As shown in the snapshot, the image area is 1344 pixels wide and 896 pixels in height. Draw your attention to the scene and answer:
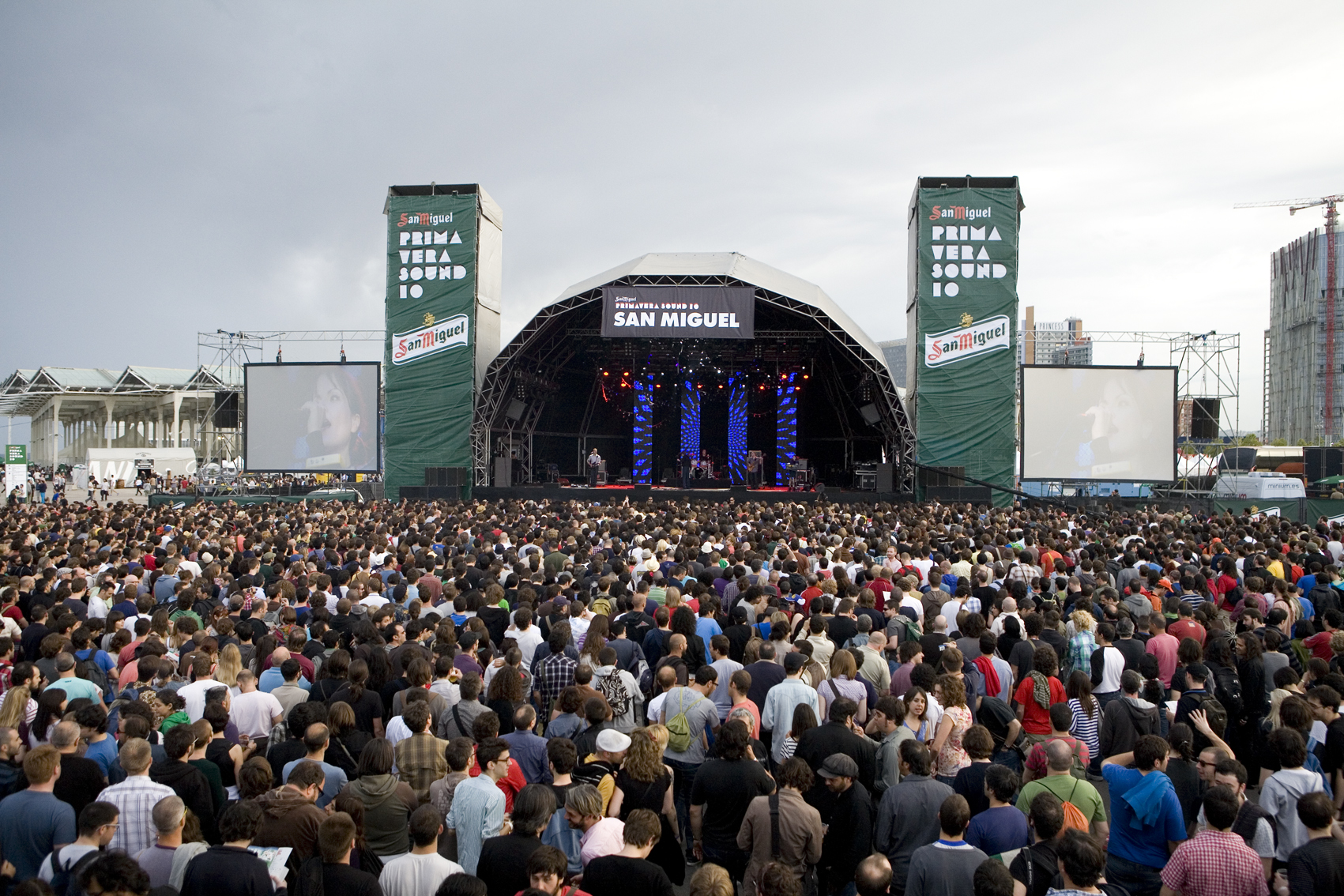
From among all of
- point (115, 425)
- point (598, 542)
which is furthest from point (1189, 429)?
point (115, 425)

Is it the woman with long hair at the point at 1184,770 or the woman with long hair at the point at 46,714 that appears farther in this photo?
the woman with long hair at the point at 46,714

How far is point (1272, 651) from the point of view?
629 centimetres

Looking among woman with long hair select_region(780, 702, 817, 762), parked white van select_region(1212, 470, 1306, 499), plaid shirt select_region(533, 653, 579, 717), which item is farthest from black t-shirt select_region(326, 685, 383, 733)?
parked white van select_region(1212, 470, 1306, 499)

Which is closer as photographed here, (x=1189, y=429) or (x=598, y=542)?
(x=598, y=542)

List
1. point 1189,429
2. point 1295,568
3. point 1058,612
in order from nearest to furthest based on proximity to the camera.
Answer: point 1058,612
point 1295,568
point 1189,429

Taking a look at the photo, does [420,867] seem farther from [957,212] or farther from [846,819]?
[957,212]

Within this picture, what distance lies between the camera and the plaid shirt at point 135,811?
384 cm

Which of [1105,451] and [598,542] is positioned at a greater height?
[1105,451]

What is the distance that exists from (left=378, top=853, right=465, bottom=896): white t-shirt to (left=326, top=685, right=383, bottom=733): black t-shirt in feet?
6.13

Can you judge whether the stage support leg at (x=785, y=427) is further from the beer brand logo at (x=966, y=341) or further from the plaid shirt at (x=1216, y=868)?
the plaid shirt at (x=1216, y=868)

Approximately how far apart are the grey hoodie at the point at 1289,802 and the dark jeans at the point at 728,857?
251 centimetres

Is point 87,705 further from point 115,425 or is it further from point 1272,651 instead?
point 115,425

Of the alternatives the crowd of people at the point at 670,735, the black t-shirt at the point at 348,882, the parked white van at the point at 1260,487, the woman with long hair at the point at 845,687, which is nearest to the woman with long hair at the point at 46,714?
the crowd of people at the point at 670,735

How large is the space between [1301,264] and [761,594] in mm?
79381
